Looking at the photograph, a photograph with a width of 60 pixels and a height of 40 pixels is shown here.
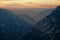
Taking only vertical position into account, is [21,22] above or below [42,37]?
above

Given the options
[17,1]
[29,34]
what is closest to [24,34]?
[29,34]

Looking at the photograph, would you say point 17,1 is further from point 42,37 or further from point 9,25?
point 42,37

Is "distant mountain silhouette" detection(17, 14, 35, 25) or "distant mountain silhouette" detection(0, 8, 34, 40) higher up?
"distant mountain silhouette" detection(17, 14, 35, 25)

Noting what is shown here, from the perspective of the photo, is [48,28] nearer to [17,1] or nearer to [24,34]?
[24,34]

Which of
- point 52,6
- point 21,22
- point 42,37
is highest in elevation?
point 52,6

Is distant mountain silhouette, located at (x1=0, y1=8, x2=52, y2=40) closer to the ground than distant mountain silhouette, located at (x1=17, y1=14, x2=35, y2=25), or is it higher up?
closer to the ground
